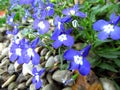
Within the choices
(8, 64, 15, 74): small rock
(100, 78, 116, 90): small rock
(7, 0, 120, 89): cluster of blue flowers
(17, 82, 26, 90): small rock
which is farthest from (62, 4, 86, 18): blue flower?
(8, 64, 15, 74): small rock

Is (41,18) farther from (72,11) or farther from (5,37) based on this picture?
(5,37)

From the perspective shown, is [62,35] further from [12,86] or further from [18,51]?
[12,86]

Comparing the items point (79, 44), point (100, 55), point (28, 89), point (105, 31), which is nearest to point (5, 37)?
point (28, 89)

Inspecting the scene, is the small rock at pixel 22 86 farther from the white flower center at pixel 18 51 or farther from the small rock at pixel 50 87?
the white flower center at pixel 18 51

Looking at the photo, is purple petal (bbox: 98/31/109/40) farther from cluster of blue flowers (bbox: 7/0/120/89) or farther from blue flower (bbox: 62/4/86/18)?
blue flower (bbox: 62/4/86/18)

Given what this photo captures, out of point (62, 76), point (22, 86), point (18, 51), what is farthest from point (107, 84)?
point (22, 86)
